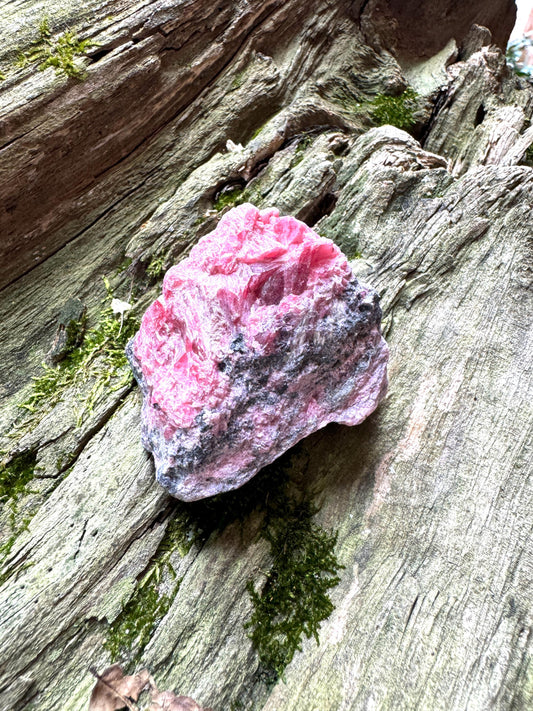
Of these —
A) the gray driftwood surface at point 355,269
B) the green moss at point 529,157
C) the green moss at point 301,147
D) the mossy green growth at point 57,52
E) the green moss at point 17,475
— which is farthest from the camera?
the green moss at point 529,157

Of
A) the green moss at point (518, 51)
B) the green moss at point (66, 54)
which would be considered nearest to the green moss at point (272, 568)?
the green moss at point (66, 54)

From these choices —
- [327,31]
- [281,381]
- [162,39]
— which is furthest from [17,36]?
[281,381]

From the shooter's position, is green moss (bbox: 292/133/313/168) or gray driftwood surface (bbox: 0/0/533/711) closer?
gray driftwood surface (bbox: 0/0/533/711)

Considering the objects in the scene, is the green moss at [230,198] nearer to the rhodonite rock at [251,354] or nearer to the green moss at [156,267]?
the green moss at [156,267]

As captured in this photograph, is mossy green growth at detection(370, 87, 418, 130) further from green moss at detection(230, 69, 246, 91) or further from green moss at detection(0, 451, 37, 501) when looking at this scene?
green moss at detection(0, 451, 37, 501)

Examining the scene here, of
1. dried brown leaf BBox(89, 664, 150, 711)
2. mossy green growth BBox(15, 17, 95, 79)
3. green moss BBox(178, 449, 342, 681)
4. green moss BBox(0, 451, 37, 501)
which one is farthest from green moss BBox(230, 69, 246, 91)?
dried brown leaf BBox(89, 664, 150, 711)
